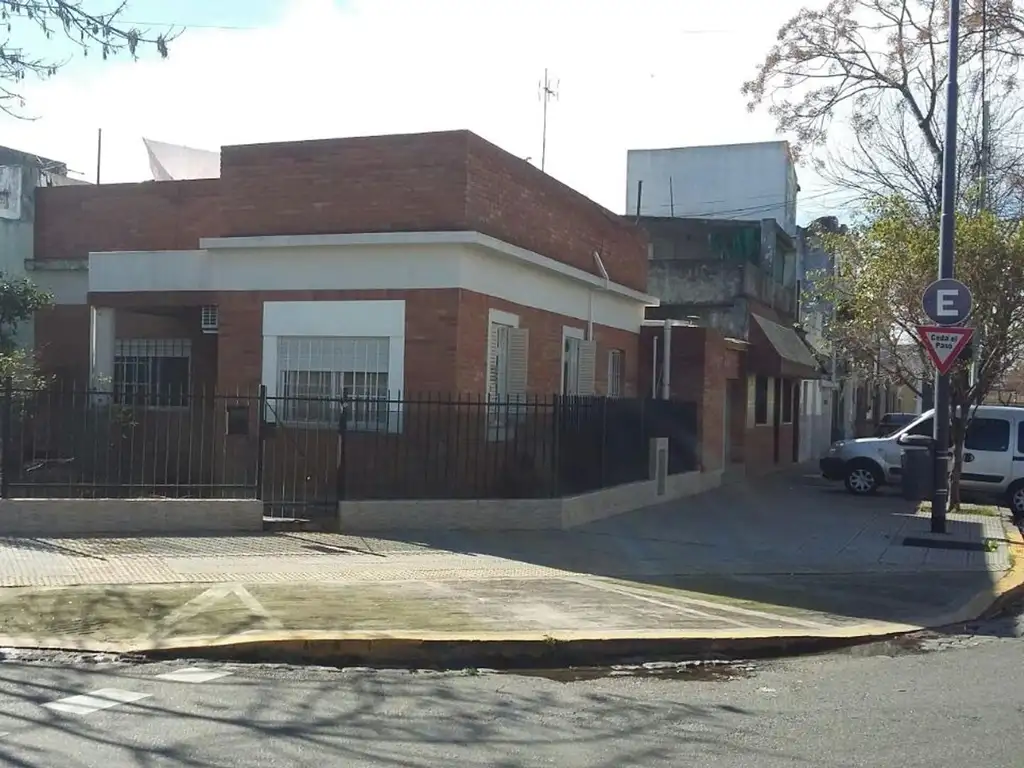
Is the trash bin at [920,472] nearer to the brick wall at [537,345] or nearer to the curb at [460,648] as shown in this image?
the brick wall at [537,345]

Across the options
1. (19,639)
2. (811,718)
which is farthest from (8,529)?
(811,718)

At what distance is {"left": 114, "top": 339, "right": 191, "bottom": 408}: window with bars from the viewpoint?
59.6ft

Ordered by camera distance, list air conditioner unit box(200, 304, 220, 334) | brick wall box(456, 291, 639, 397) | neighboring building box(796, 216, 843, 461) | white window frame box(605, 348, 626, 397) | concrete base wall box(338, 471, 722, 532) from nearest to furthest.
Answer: concrete base wall box(338, 471, 722, 532) → brick wall box(456, 291, 639, 397) → air conditioner unit box(200, 304, 220, 334) → white window frame box(605, 348, 626, 397) → neighboring building box(796, 216, 843, 461)

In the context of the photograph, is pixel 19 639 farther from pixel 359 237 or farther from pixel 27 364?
pixel 27 364

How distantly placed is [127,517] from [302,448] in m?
2.88

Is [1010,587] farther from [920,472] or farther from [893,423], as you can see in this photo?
[893,423]

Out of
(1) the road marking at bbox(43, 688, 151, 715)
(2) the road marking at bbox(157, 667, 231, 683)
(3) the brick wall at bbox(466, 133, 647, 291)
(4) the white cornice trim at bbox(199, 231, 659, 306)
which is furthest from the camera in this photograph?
(3) the brick wall at bbox(466, 133, 647, 291)

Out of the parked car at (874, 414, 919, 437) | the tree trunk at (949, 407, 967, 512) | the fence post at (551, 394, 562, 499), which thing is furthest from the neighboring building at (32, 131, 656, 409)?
the parked car at (874, 414, 919, 437)

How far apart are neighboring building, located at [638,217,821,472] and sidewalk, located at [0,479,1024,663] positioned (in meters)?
8.57

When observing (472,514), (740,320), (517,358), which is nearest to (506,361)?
(517,358)

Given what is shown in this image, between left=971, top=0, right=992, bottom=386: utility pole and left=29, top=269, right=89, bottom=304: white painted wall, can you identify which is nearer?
left=971, top=0, right=992, bottom=386: utility pole

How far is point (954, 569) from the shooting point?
41.9ft

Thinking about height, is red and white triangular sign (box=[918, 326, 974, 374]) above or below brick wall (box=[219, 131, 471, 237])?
below

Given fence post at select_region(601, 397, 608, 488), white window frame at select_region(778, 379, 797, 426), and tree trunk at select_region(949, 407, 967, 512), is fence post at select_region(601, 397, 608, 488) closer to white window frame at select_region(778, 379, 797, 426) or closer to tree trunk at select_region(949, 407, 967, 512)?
tree trunk at select_region(949, 407, 967, 512)
